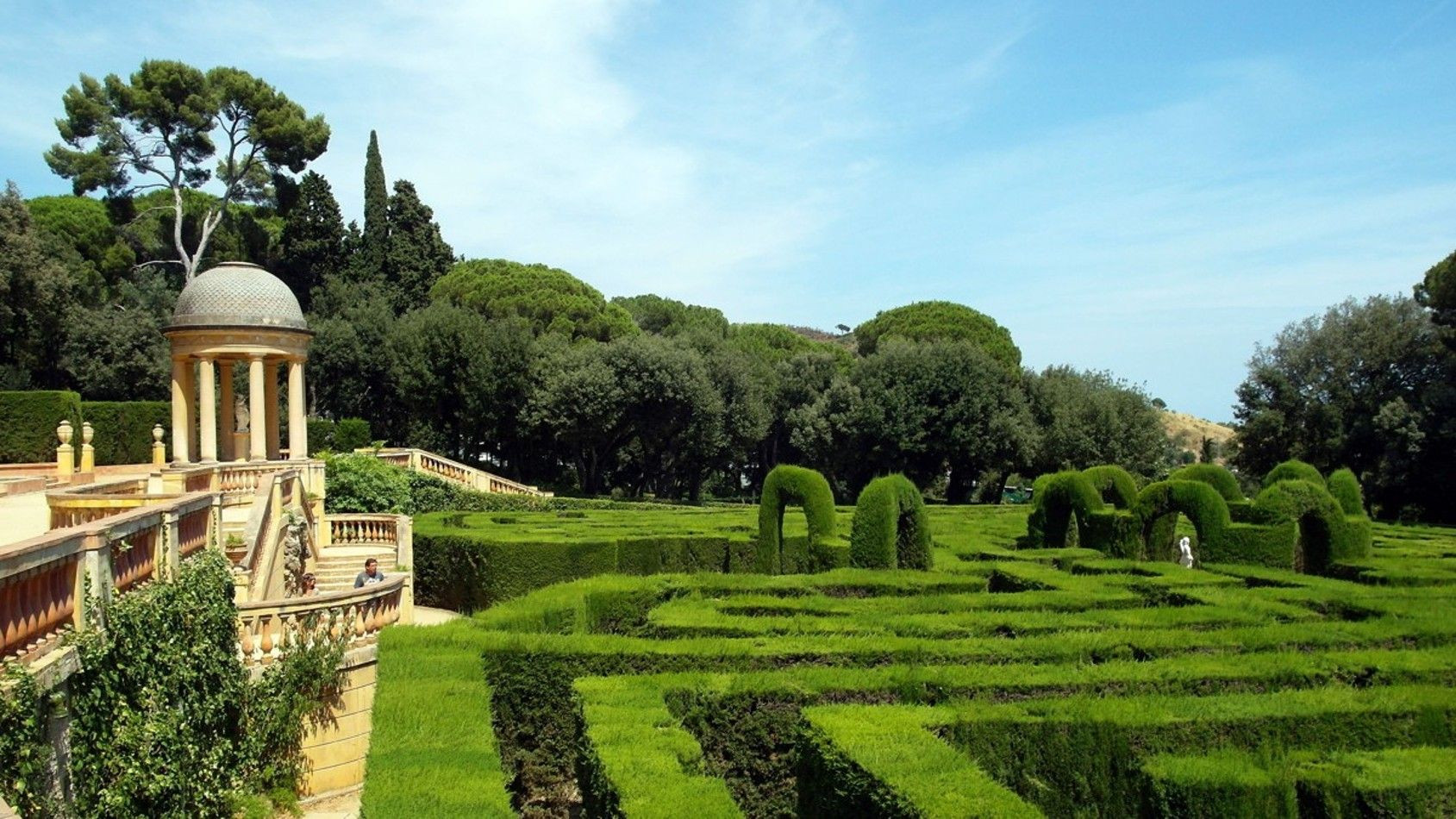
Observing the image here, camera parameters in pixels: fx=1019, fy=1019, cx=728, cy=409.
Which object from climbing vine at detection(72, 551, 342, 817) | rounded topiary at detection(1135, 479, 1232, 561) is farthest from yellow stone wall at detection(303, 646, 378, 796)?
rounded topiary at detection(1135, 479, 1232, 561)

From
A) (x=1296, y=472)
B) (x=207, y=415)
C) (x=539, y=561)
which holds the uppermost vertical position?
(x=207, y=415)

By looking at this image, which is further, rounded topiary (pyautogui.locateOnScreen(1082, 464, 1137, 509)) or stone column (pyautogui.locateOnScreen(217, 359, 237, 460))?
stone column (pyautogui.locateOnScreen(217, 359, 237, 460))

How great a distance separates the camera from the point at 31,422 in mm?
38562

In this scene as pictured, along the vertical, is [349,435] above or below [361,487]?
above

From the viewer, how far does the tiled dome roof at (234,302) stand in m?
32.4

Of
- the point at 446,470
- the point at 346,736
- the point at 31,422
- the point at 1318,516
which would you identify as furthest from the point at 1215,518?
the point at 31,422

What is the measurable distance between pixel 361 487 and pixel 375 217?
41.8 m

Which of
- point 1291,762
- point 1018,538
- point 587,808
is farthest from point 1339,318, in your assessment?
point 587,808

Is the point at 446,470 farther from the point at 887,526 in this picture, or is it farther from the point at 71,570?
the point at 71,570

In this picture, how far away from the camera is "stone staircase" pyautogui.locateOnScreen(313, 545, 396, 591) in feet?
84.7

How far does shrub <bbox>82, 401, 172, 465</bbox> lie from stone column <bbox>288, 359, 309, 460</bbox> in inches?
442

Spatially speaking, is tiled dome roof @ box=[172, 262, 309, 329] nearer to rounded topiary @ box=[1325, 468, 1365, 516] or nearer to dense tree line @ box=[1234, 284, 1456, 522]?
rounded topiary @ box=[1325, 468, 1365, 516]

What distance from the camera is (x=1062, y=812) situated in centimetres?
948

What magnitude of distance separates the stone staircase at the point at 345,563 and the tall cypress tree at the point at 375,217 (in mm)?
44977
